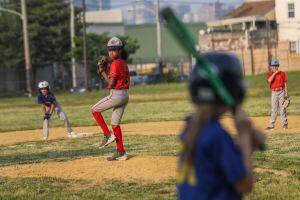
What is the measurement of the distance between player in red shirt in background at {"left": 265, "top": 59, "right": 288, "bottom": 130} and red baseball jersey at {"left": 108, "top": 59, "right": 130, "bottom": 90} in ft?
20.7

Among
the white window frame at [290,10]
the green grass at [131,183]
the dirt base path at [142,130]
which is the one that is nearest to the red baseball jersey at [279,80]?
the dirt base path at [142,130]

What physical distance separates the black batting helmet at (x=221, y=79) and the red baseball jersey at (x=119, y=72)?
7.06 metres

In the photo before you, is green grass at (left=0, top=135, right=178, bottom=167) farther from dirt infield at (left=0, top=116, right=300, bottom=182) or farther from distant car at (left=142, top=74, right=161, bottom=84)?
distant car at (left=142, top=74, right=161, bottom=84)

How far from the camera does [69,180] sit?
31.2 feet

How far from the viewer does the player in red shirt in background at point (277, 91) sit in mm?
16422

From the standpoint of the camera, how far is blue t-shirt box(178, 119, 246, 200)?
3670 millimetres

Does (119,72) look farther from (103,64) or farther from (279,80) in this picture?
(279,80)

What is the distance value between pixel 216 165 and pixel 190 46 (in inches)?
25.6

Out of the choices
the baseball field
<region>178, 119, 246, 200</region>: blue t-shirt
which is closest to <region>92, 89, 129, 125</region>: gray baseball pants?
the baseball field

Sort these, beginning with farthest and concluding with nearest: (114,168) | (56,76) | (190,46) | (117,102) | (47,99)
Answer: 1. (56,76)
2. (47,99)
3. (117,102)
4. (114,168)
5. (190,46)

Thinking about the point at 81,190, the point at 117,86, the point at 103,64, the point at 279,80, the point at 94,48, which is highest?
the point at 94,48

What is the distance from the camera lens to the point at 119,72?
35.5 ft

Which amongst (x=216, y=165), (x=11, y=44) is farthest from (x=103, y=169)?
(x=11, y=44)

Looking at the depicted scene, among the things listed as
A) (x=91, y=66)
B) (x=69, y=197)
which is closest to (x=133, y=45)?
(x=91, y=66)
